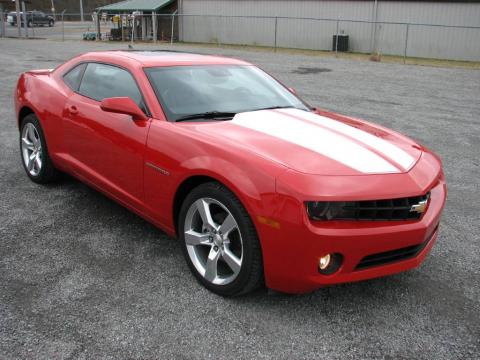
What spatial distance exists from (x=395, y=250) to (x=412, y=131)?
576 centimetres

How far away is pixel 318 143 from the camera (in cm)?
315

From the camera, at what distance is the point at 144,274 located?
3.39 metres

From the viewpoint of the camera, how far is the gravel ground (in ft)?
8.72

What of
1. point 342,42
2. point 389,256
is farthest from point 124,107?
point 342,42

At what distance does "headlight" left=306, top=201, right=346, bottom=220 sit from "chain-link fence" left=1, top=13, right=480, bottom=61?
19292 mm

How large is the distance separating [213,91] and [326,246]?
1.78m

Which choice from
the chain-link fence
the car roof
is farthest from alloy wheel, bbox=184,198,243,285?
the chain-link fence

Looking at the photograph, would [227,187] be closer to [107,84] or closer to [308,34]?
[107,84]

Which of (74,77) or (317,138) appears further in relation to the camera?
(74,77)

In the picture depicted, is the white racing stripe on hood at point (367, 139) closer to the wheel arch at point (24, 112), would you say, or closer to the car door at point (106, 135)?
the car door at point (106, 135)

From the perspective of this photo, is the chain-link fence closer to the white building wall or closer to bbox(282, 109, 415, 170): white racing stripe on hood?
the white building wall

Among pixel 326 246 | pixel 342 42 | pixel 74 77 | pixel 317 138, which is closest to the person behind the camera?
pixel 326 246

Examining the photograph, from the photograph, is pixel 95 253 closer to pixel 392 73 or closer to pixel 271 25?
pixel 392 73

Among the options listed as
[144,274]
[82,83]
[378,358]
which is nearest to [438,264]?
[378,358]
